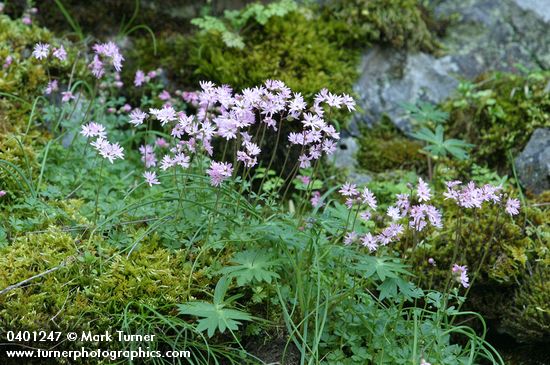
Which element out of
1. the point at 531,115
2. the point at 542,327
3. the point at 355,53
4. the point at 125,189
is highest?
the point at 355,53

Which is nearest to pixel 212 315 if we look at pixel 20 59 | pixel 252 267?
pixel 252 267

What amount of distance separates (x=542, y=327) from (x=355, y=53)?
2573mm

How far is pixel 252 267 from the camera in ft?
7.71

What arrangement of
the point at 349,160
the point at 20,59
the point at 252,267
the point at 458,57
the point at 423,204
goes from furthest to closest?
1. the point at 458,57
2. the point at 349,160
3. the point at 20,59
4. the point at 423,204
5. the point at 252,267

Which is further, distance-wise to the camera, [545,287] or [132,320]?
[545,287]

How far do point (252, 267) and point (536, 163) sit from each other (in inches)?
93.7

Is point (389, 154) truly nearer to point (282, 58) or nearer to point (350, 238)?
point (282, 58)

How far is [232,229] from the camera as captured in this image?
2.64m

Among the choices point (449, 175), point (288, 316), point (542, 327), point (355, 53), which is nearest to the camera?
point (288, 316)

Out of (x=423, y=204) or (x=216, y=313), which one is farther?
(x=423, y=204)

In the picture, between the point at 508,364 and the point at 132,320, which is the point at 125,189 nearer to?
the point at 132,320

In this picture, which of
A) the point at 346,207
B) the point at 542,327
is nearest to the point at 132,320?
the point at 346,207

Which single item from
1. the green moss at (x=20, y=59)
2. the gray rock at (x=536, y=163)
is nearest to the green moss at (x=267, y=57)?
the green moss at (x=20, y=59)

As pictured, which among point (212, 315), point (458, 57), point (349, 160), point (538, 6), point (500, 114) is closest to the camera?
point (212, 315)
